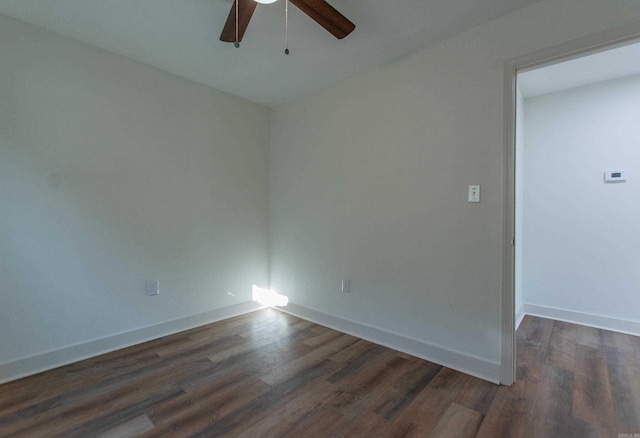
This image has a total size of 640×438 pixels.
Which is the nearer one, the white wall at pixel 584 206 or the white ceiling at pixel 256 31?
the white ceiling at pixel 256 31

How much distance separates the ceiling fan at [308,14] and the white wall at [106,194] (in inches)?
47.2

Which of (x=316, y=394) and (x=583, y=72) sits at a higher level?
(x=583, y=72)

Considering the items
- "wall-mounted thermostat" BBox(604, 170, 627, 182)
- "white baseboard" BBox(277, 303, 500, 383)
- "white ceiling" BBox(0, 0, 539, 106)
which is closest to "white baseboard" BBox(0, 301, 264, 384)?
"white baseboard" BBox(277, 303, 500, 383)

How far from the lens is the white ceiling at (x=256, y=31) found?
1703 mm

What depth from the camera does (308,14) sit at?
1456 millimetres

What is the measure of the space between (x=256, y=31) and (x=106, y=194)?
163cm

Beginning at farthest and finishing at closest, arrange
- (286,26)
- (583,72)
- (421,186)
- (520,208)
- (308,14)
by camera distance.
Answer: (520,208) < (583,72) < (421,186) < (286,26) < (308,14)

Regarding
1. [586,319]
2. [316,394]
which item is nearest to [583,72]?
[586,319]

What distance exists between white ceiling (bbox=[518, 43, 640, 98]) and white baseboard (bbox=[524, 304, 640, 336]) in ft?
7.30

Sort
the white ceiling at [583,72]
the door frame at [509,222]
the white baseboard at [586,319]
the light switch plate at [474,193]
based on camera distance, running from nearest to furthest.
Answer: the door frame at [509,222] < the light switch plate at [474,193] < the white ceiling at [583,72] < the white baseboard at [586,319]

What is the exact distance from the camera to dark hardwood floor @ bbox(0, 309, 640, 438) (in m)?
1.43

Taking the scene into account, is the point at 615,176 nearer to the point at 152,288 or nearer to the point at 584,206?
the point at 584,206

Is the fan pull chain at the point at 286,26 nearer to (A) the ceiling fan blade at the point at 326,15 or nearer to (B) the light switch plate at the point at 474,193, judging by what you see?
(A) the ceiling fan blade at the point at 326,15

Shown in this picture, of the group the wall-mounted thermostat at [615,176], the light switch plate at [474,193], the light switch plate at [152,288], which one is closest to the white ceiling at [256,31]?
the light switch plate at [474,193]
